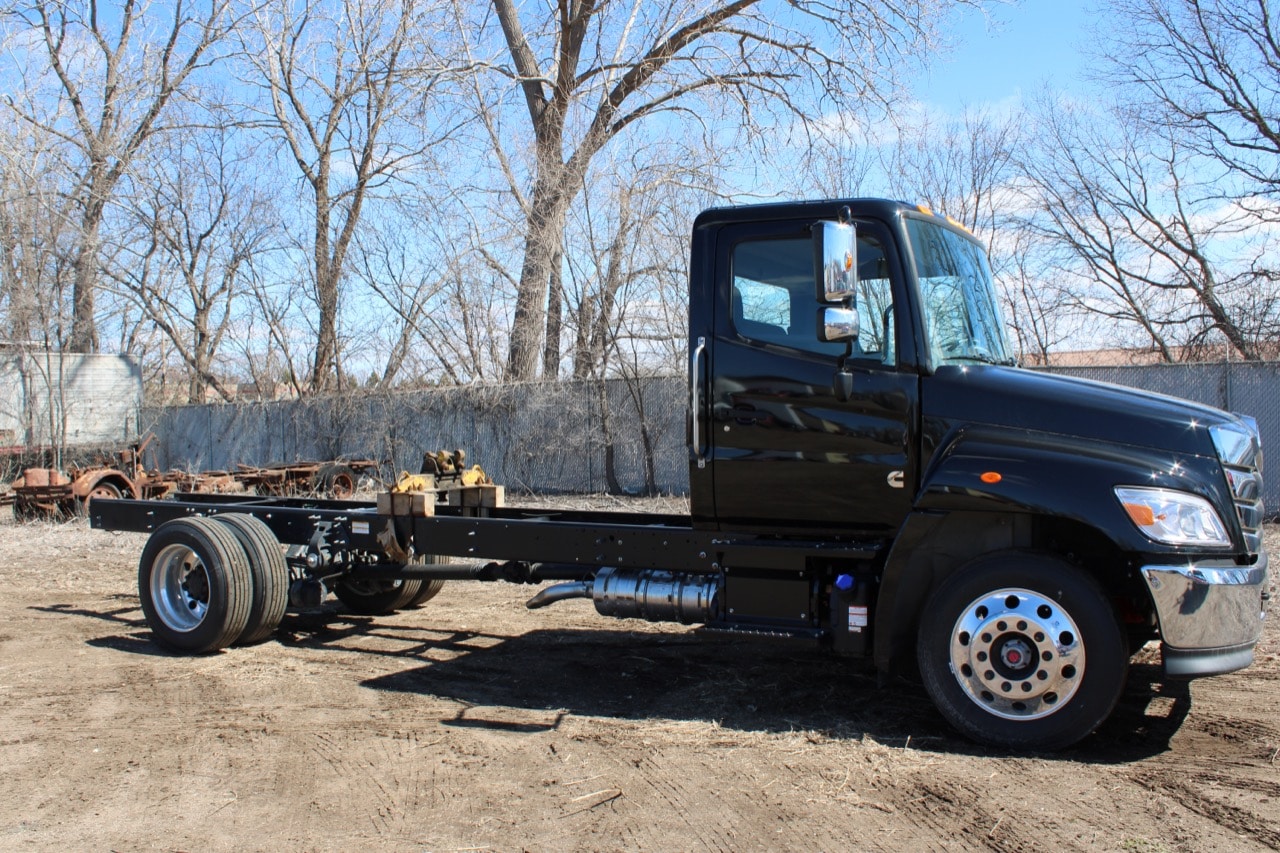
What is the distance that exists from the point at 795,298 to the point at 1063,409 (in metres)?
1.48

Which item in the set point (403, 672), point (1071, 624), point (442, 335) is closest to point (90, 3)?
point (442, 335)

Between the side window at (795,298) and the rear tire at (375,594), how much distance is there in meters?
4.25

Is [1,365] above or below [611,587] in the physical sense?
above

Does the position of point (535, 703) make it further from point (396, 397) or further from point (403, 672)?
point (396, 397)

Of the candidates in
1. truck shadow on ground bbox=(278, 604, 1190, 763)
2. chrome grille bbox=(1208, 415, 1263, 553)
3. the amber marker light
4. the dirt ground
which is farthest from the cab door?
chrome grille bbox=(1208, 415, 1263, 553)

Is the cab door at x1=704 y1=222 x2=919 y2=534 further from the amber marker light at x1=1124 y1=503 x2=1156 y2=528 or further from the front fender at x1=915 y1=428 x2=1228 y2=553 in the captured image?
the amber marker light at x1=1124 y1=503 x2=1156 y2=528

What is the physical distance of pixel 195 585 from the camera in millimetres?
7473

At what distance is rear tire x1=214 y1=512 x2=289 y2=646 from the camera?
728cm

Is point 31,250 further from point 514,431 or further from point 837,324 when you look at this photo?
point 837,324

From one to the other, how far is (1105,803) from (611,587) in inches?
114

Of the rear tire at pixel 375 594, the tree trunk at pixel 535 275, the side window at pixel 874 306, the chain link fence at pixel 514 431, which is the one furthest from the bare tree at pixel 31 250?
the side window at pixel 874 306

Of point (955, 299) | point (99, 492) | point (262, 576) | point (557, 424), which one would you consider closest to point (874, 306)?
point (955, 299)

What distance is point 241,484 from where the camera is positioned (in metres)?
→ 18.4

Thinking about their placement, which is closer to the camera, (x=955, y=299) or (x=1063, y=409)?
(x=1063, y=409)
